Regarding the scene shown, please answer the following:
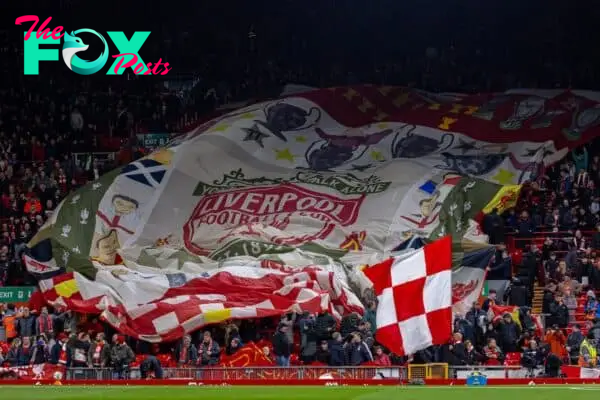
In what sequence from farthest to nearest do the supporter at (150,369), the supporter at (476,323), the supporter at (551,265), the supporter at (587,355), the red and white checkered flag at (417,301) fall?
1. the supporter at (551,265)
2. the supporter at (476,323)
3. the supporter at (587,355)
4. the supporter at (150,369)
5. the red and white checkered flag at (417,301)

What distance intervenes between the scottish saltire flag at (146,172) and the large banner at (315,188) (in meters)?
0.05

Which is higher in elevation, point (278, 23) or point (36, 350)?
point (278, 23)

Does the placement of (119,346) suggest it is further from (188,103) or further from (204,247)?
(188,103)

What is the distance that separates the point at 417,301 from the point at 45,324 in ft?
29.6

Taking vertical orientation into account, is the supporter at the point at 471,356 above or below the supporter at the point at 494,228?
below

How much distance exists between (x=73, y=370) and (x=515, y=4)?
23593 mm

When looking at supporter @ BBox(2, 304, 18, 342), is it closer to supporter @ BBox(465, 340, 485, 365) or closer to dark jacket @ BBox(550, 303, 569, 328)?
supporter @ BBox(465, 340, 485, 365)

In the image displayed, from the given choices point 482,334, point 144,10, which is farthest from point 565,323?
point 144,10

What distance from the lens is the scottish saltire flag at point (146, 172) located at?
1411 inches

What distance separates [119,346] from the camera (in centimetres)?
2811

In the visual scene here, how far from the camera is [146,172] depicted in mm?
36062

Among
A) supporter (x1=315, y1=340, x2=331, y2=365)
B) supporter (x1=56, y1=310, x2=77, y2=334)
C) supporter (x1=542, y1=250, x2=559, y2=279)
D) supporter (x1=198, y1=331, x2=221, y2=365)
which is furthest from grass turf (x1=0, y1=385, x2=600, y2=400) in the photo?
supporter (x1=542, y1=250, x2=559, y2=279)
